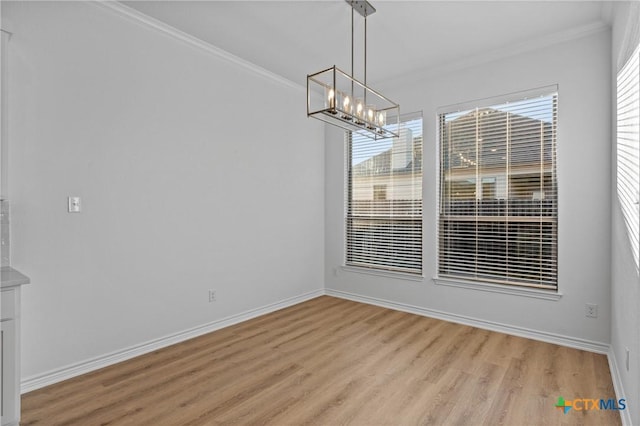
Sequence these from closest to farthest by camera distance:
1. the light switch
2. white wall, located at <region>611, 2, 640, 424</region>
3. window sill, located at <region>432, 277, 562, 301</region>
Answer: white wall, located at <region>611, 2, 640, 424</region> → the light switch → window sill, located at <region>432, 277, 562, 301</region>

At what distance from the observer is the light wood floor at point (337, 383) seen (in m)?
2.16

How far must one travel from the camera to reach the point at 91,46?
275 cm

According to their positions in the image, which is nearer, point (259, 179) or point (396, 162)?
point (259, 179)

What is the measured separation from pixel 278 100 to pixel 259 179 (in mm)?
1098

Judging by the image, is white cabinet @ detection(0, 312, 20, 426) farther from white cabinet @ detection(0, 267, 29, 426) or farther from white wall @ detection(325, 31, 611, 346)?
white wall @ detection(325, 31, 611, 346)

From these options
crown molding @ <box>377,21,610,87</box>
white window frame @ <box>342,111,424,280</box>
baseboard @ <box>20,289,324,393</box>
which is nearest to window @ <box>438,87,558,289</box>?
white window frame @ <box>342,111,424,280</box>

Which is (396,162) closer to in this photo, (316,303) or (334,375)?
(316,303)

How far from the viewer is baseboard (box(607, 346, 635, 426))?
2014mm

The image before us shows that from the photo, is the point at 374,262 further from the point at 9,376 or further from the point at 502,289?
the point at 9,376

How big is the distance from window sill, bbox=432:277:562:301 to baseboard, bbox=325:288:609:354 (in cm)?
34

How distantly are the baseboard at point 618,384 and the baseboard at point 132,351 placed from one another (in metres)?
3.31

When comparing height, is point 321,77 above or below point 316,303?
above

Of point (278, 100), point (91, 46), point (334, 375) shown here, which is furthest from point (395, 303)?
point (91, 46)

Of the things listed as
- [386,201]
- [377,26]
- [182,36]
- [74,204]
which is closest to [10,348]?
[74,204]
